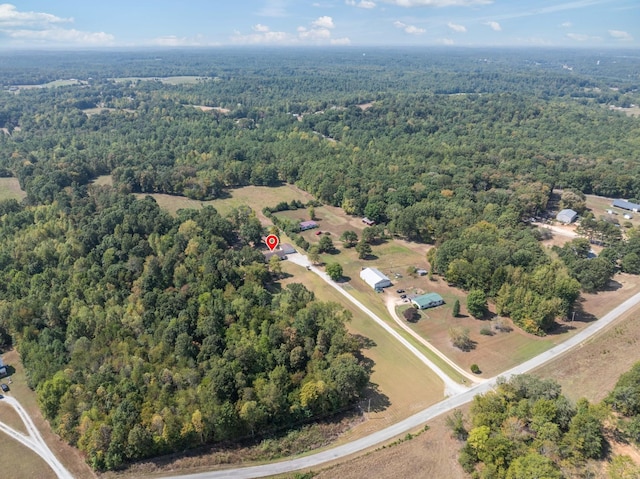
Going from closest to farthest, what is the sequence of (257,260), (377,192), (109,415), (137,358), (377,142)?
(109,415) < (137,358) < (257,260) < (377,192) < (377,142)

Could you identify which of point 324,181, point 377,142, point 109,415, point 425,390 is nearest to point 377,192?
point 324,181

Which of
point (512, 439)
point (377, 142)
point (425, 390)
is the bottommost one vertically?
point (425, 390)

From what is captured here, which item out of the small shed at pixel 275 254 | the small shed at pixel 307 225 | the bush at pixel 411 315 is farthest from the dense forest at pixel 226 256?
the bush at pixel 411 315

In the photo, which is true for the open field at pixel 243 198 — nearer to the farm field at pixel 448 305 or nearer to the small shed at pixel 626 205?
the farm field at pixel 448 305

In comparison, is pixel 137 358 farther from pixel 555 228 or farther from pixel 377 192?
pixel 555 228

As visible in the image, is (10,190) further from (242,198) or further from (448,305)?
(448,305)

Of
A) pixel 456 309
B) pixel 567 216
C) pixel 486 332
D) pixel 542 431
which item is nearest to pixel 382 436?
pixel 542 431
